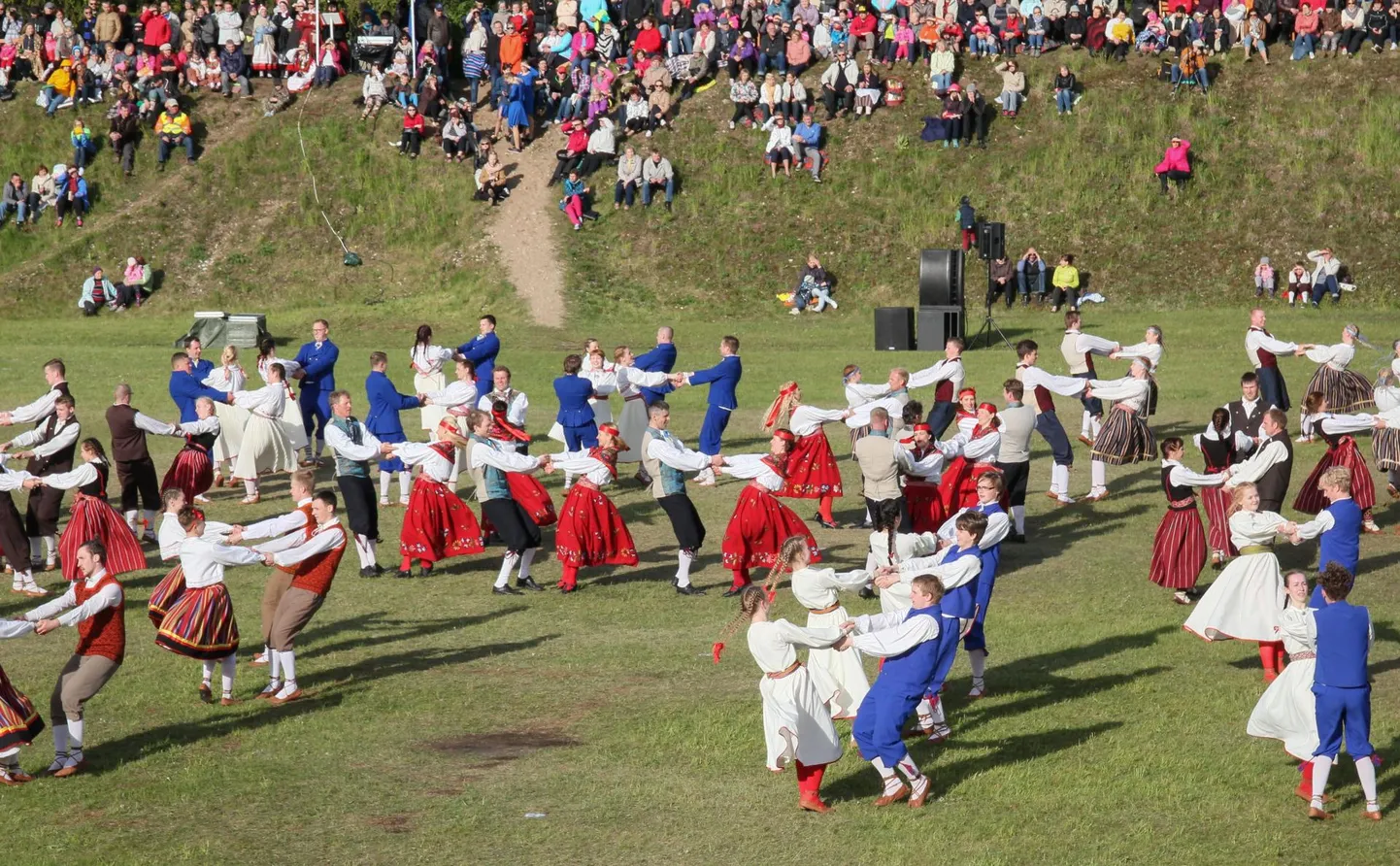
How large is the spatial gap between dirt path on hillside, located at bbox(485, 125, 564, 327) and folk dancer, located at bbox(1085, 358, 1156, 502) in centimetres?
1753

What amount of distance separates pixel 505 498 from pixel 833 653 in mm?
4954

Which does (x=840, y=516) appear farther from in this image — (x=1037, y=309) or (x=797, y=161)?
(x=797, y=161)

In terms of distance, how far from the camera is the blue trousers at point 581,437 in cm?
1948

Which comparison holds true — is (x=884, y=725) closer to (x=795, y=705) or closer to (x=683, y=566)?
(x=795, y=705)

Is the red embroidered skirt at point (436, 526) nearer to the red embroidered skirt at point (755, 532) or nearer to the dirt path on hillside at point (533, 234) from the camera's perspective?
the red embroidered skirt at point (755, 532)

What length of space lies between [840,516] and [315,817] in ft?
31.9


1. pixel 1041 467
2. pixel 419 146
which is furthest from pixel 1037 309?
pixel 419 146

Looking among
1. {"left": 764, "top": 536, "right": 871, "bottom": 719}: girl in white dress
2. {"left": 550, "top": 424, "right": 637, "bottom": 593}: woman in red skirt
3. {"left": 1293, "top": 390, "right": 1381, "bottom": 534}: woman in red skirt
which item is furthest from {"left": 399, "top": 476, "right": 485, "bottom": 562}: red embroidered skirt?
{"left": 1293, "top": 390, "right": 1381, "bottom": 534}: woman in red skirt

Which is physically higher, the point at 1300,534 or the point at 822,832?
the point at 1300,534

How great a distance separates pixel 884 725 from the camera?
10.2m

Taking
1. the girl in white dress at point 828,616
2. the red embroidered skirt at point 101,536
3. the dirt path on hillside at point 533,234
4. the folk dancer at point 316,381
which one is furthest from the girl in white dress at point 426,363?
the dirt path on hillside at point 533,234

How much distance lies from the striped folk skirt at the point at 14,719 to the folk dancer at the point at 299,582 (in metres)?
2.28

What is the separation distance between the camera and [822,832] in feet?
32.8

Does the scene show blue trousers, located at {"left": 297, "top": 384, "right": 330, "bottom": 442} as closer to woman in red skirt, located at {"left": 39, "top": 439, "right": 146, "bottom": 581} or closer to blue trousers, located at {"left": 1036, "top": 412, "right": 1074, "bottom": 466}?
woman in red skirt, located at {"left": 39, "top": 439, "right": 146, "bottom": 581}
